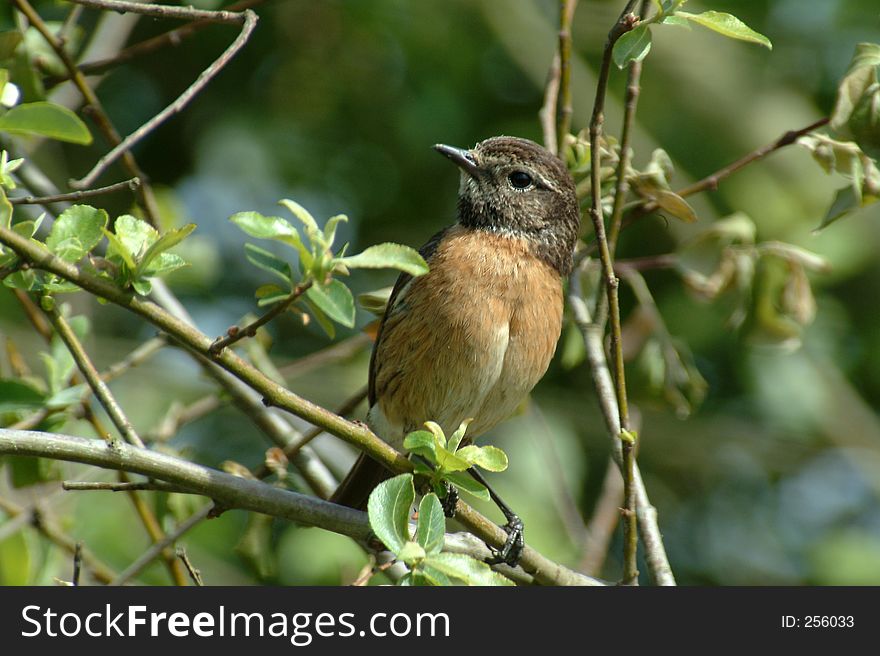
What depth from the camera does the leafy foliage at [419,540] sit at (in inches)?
101

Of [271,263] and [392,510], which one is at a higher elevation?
[271,263]

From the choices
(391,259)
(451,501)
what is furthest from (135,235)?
(451,501)

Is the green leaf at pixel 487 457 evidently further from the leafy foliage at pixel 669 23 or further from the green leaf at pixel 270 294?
the leafy foliage at pixel 669 23

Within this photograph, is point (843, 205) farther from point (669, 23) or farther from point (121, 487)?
point (121, 487)

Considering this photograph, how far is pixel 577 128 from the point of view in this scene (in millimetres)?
7453

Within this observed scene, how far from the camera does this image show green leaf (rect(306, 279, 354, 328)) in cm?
252

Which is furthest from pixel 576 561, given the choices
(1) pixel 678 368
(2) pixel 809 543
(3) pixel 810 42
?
(3) pixel 810 42

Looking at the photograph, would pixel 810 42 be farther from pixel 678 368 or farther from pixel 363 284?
pixel 678 368

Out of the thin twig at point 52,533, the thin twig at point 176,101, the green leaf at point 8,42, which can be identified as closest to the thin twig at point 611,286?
the thin twig at point 176,101

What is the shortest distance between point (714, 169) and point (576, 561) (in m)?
3.29

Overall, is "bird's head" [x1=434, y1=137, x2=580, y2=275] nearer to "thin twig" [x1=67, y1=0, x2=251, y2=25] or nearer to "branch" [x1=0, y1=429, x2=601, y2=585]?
"thin twig" [x1=67, y1=0, x2=251, y2=25]

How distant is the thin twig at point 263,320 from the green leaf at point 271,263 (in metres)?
0.05

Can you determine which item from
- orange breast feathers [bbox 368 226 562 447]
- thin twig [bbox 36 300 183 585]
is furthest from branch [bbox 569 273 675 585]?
thin twig [bbox 36 300 183 585]

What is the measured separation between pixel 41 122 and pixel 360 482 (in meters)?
2.34
